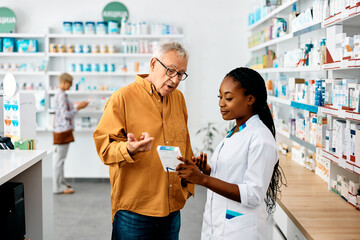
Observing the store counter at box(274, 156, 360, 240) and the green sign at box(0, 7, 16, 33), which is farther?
the green sign at box(0, 7, 16, 33)

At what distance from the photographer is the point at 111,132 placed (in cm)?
199

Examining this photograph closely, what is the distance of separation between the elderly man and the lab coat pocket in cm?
44

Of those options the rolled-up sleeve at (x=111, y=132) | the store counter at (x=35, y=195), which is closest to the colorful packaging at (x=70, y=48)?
the store counter at (x=35, y=195)

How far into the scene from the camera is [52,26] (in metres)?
6.77

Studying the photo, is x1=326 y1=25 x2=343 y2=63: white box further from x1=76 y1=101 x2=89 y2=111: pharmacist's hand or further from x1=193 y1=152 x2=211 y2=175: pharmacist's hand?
x1=76 y1=101 x2=89 y2=111: pharmacist's hand

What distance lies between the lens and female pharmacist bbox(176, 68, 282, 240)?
1.67 meters

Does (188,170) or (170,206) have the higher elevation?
(188,170)

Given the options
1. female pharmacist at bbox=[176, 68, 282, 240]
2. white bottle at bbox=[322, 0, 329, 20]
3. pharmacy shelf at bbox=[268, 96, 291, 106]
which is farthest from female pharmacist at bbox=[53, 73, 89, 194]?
female pharmacist at bbox=[176, 68, 282, 240]

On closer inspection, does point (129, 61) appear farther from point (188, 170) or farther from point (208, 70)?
point (188, 170)

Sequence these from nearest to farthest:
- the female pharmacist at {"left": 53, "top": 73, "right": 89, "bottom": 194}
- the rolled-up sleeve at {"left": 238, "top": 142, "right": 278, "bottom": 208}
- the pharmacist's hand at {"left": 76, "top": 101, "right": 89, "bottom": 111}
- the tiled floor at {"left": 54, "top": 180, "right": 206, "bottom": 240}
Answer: the rolled-up sleeve at {"left": 238, "top": 142, "right": 278, "bottom": 208} < the tiled floor at {"left": 54, "top": 180, "right": 206, "bottom": 240} < the female pharmacist at {"left": 53, "top": 73, "right": 89, "bottom": 194} < the pharmacist's hand at {"left": 76, "top": 101, "right": 89, "bottom": 111}

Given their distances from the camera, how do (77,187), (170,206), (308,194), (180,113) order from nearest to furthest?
(170,206) < (180,113) < (308,194) < (77,187)

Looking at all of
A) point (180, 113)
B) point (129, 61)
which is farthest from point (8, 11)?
point (180, 113)

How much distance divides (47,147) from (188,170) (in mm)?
5673

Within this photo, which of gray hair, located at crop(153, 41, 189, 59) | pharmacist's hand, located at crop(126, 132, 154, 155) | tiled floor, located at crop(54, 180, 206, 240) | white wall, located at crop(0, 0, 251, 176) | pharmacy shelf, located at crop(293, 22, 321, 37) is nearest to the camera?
pharmacist's hand, located at crop(126, 132, 154, 155)
